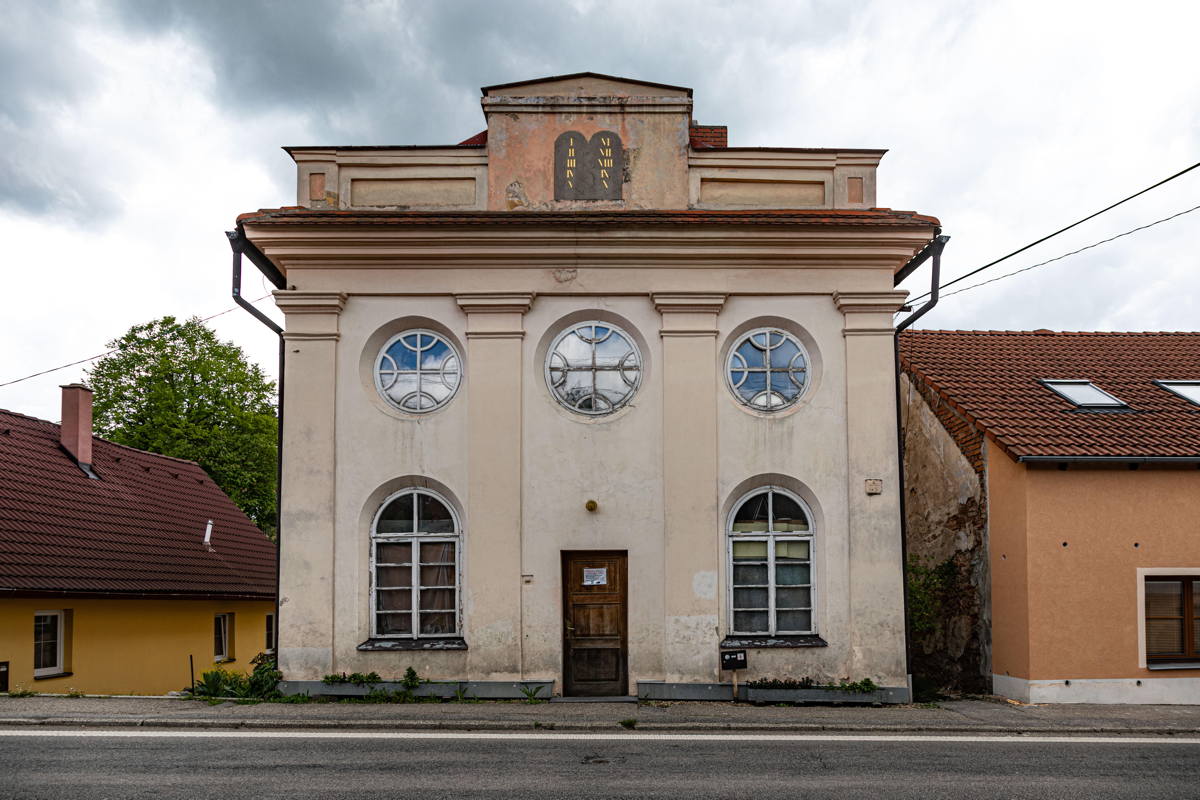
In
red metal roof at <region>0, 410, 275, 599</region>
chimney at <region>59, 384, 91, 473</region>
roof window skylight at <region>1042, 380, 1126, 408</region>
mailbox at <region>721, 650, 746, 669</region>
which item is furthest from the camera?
chimney at <region>59, 384, 91, 473</region>

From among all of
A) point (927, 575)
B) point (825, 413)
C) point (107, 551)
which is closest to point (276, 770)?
point (825, 413)

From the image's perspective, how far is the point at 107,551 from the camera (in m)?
17.3

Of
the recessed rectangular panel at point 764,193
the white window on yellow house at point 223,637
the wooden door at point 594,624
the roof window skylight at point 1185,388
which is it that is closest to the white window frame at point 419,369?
the wooden door at point 594,624

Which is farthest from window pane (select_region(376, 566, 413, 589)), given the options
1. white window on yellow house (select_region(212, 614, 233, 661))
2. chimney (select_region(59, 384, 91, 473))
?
chimney (select_region(59, 384, 91, 473))

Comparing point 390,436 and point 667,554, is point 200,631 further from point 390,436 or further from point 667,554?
point 667,554

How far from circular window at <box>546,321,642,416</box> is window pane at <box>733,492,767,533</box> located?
1.94 meters

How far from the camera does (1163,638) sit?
12.4 meters

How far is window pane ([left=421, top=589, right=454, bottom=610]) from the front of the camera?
11.9m

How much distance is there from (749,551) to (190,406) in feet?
83.9

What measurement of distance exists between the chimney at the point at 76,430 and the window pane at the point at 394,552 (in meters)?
10.4

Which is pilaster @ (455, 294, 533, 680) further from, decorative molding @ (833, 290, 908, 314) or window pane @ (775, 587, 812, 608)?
decorative molding @ (833, 290, 908, 314)

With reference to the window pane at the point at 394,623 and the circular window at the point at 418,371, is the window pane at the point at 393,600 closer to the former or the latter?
the window pane at the point at 394,623

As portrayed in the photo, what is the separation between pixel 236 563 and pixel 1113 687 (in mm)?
16719

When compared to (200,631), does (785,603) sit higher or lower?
higher
